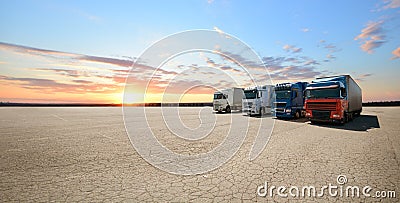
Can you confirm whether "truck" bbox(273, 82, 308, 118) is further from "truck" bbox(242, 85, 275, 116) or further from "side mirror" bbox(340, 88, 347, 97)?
"side mirror" bbox(340, 88, 347, 97)

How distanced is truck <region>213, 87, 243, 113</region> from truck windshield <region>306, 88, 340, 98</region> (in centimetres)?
1207

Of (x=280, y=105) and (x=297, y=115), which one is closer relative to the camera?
(x=280, y=105)

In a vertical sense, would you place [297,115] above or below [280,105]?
below

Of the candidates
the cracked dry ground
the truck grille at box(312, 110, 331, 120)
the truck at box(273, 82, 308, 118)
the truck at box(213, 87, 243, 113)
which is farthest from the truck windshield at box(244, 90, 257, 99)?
the cracked dry ground

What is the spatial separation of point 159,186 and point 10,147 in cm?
790

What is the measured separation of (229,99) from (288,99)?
387 inches

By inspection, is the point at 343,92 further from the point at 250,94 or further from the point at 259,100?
the point at 250,94

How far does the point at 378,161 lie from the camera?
5.20m

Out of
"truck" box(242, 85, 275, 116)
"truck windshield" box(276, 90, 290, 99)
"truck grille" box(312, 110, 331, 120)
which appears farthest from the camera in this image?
"truck" box(242, 85, 275, 116)

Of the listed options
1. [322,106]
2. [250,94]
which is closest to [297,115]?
[250,94]

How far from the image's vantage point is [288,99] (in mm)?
16344

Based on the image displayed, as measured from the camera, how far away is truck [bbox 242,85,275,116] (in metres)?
19.4

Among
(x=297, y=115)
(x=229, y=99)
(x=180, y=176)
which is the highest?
(x=229, y=99)

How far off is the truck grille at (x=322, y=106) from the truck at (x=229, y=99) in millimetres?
12413
